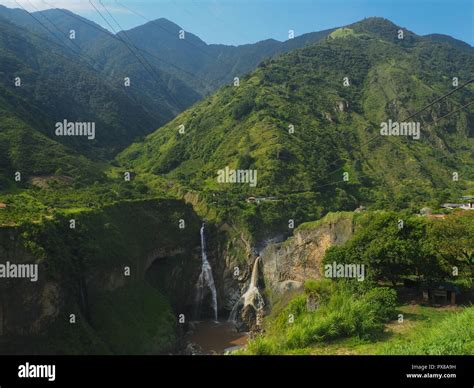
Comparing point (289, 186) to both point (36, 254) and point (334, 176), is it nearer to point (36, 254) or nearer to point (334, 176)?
point (334, 176)

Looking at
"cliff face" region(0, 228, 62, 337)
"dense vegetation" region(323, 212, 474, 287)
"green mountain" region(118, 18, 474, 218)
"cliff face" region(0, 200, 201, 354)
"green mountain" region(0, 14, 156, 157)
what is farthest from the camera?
"green mountain" region(0, 14, 156, 157)

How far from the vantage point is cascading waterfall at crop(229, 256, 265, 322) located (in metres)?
42.0

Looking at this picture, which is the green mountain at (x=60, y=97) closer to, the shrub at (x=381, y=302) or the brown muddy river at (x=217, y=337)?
the brown muddy river at (x=217, y=337)

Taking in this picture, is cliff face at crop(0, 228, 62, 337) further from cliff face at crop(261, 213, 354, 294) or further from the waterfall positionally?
cliff face at crop(261, 213, 354, 294)

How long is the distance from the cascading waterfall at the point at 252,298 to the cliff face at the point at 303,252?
48.5 inches

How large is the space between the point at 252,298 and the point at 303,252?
751 cm

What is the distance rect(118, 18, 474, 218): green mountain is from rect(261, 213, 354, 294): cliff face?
42.3ft

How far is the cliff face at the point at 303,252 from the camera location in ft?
122

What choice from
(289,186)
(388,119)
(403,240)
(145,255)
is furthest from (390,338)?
(388,119)

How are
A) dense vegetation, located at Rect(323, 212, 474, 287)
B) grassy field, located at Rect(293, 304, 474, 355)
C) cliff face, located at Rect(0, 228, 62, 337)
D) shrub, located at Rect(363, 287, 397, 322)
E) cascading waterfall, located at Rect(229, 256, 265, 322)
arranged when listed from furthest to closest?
cascading waterfall, located at Rect(229, 256, 265, 322), cliff face, located at Rect(0, 228, 62, 337), dense vegetation, located at Rect(323, 212, 474, 287), shrub, located at Rect(363, 287, 397, 322), grassy field, located at Rect(293, 304, 474, 355)

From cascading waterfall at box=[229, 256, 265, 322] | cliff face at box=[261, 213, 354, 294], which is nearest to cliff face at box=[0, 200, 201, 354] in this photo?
cascading waterfall at box=[229, 256, 265, 322]

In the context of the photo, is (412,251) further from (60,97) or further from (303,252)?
(60,97)

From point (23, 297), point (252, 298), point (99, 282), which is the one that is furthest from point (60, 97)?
point (23, 297)

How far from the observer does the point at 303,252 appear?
40.1 meters
